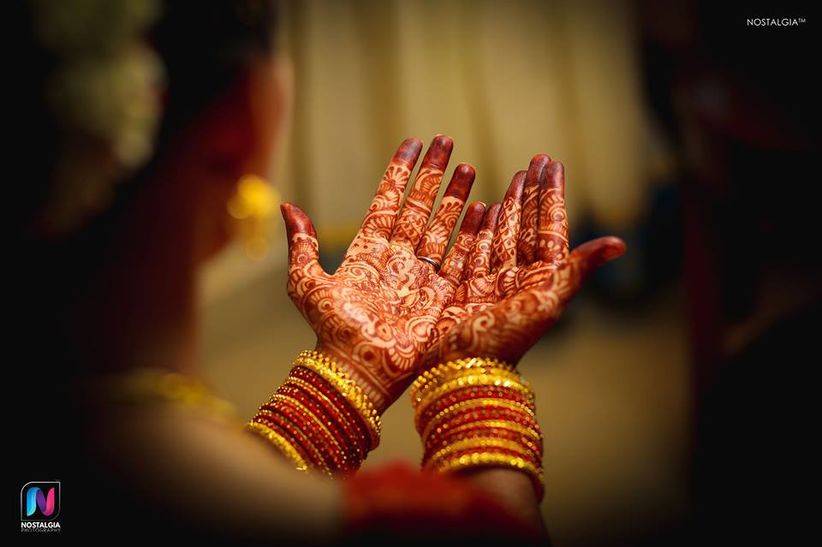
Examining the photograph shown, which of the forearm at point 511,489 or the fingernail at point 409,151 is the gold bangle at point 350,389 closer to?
the forearm at point 511,489

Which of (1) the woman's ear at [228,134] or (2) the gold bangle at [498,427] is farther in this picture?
(2) the gold bangle at [498,427]

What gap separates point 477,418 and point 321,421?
184mm

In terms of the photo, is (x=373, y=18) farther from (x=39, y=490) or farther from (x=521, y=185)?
(x=39, y=490)

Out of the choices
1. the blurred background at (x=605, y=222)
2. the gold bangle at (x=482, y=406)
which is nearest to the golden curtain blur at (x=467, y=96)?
the blurred background at (x=605, y=222)

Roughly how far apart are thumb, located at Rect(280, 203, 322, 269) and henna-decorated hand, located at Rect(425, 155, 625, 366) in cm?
19

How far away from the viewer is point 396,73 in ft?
5.12

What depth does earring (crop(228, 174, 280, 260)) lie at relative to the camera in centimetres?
64

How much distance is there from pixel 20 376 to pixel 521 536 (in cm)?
41

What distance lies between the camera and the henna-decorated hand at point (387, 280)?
951 millimetres

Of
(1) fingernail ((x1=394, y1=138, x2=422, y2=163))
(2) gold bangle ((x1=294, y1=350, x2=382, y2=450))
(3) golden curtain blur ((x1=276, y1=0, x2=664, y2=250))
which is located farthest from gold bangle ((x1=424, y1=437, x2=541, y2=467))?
(3) golden curtain blur ((x1=276, y1=0, x2=664, y2=250))

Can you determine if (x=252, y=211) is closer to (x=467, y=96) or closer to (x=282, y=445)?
(x=282, y=445)

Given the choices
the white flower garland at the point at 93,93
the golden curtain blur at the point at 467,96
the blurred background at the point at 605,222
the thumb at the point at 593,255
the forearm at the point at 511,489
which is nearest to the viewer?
the white flower garland at the point at 93,93

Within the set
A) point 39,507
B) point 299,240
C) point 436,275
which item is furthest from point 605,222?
point 39,507

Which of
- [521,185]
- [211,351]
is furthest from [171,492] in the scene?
[211,351]
